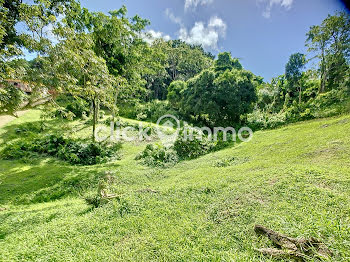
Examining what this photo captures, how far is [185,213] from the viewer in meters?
3.56

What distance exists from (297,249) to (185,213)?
6.59ft

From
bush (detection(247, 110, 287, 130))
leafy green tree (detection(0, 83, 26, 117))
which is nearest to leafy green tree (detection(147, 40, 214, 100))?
bush (detection(247, 110, 287, 130))

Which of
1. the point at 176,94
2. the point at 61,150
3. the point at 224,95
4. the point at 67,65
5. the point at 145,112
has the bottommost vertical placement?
the point at 61,150

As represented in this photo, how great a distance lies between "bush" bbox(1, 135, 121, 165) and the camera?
809cm

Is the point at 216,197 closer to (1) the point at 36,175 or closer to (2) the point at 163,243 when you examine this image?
(2) the point at 163,243

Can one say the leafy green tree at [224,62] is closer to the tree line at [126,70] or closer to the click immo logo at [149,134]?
the tree line at [126,70]

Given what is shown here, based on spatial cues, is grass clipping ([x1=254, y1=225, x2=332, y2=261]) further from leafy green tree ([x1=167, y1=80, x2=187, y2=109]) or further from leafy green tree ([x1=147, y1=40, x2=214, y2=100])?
leafy green tree ([x1=147, y1=40, x2=214, y2=100])

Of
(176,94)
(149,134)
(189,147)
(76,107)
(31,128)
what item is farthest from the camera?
(176,94)

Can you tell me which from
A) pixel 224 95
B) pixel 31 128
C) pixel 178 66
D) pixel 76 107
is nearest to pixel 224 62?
pixel 224 95

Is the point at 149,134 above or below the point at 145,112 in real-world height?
below

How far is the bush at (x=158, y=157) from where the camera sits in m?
7.68

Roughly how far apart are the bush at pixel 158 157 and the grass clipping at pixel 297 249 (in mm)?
5617

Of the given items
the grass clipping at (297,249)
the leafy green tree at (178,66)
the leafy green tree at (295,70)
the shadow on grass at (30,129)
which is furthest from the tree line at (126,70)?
the leafy green tree at (178,66)

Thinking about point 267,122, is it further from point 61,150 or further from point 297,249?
point 61,150
